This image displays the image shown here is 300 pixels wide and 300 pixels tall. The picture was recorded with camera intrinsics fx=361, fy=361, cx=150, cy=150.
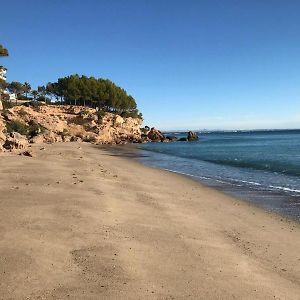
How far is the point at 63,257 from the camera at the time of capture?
778 cm

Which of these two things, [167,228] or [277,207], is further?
[277,207]

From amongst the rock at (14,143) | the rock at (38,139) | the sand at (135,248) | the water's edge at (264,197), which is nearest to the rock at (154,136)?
the rock at (38,139)

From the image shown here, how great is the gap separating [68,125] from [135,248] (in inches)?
3012

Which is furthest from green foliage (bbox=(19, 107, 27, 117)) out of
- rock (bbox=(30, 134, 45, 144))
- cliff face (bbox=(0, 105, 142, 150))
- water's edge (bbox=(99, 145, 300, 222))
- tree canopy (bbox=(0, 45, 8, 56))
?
water's edge (bbox=(99, 145, 300, 222))

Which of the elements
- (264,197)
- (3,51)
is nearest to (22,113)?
(3,51)

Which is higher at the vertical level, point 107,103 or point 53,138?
point 107,103

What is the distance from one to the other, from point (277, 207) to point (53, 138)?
53570mm

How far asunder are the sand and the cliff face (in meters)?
45.7

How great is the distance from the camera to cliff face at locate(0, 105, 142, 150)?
6336 centimetres

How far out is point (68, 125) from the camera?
82.7 m

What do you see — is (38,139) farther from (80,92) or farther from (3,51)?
(80,92)

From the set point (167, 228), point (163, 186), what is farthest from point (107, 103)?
point (167, 228)

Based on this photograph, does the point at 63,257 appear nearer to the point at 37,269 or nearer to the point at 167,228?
the point at 37,269

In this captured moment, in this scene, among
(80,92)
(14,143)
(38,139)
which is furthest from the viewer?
(80,92)
